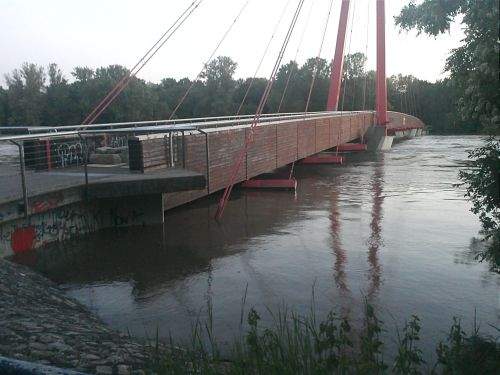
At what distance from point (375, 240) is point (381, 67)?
35.0 m

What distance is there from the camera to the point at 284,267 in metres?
A: 9.37

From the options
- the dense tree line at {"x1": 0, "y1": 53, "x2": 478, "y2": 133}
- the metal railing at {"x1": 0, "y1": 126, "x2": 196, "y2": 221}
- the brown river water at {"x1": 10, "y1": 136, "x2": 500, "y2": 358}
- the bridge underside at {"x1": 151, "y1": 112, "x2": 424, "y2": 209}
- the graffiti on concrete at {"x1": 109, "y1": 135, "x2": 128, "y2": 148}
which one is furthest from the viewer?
the dense tree line at {"x1": 0, "y1": 53, "x2": 478, "y2": 133}

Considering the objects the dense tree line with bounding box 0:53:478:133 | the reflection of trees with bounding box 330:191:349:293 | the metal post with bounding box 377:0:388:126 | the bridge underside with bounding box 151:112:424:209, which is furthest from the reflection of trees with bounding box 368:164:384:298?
the dense tree line with bounding box 0:53:478:133

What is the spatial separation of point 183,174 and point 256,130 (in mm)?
→ 6436

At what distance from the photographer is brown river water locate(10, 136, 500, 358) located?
7.24 m

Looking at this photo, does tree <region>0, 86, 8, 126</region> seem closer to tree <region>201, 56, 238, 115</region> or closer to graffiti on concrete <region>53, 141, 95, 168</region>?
tree <region>201, 56, 238, 115</region>

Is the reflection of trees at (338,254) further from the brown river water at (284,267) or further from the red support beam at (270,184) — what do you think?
the red support beam at (270,184)

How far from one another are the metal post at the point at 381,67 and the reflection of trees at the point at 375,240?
80.7ft

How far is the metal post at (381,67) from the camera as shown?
136 feet

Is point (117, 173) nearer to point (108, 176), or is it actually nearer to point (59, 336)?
point (108, 176)

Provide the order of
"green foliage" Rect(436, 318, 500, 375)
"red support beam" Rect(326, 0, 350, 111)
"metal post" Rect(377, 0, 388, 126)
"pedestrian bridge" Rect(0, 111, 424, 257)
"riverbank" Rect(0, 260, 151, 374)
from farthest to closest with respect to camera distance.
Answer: "metal post" Rect(377, 0, 388, 126), "red support beam" Rect(326, 0, 350, 111), "pedestrian bridge" Rect(0, 111, 424, 257), "riverbank" Rect(0, 260, 151, 374), "green foliage" Rect(436, 318, 500, 375)

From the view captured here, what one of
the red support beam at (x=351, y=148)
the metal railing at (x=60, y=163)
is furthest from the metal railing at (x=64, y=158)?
the red support beam at (x=351, y=148)

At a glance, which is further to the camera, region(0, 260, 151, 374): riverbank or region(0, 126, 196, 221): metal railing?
region(0, 126, 196, 221): metal railing

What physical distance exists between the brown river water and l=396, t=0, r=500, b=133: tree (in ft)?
9.01
